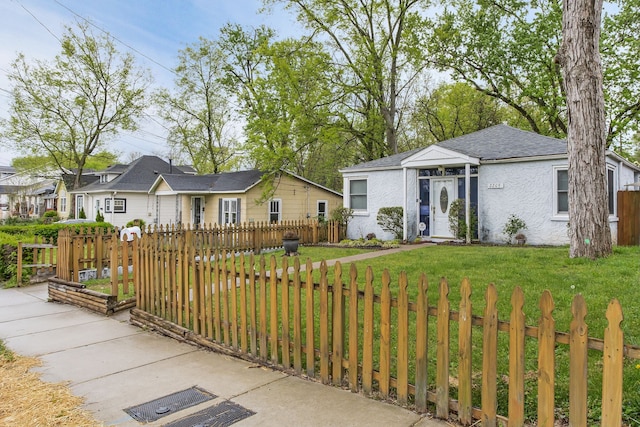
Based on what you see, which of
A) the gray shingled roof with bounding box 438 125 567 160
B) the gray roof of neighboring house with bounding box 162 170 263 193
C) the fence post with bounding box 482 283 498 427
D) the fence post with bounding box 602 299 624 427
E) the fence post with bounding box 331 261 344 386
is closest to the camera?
the fence post with bounding box 602 299 624 427

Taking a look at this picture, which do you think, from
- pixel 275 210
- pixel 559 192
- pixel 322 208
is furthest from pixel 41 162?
pixel 559 192

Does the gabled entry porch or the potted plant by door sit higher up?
the gabled entry porch

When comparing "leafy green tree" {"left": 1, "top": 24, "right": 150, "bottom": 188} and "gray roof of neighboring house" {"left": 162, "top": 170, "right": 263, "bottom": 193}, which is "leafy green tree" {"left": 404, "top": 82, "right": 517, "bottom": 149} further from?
"leafy green tree" {"left": 1, "top": 24, "right": 150, "bottom": 188}

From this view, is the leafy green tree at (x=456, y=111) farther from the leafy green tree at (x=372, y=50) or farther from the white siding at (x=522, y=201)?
the white siding at (x=522, y=201)

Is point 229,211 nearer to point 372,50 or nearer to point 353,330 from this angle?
point 372,50

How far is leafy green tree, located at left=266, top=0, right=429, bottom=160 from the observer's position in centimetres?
2333

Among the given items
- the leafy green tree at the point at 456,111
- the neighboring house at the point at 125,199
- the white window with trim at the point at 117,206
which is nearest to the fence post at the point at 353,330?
the leafy green tree at the point at 456,111

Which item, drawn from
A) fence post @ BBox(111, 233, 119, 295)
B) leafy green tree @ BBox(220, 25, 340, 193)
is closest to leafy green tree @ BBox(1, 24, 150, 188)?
leafy green tree @ BBox(220, 25, 340, 193)

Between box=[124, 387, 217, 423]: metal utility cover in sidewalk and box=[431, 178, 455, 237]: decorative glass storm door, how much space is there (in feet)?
42.1

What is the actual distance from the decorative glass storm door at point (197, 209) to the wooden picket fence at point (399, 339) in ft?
66.5

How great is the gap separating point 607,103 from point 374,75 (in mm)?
12611

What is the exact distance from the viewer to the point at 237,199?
75.2 ft

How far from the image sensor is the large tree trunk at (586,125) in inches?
314

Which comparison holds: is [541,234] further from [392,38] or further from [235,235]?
[392,38]
